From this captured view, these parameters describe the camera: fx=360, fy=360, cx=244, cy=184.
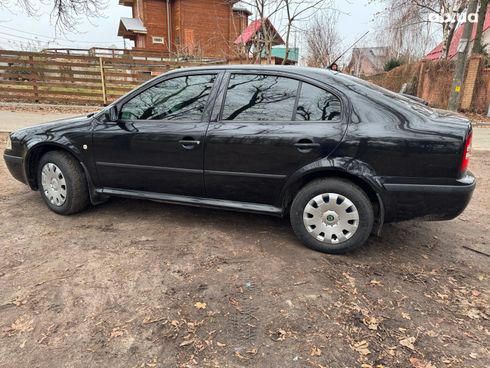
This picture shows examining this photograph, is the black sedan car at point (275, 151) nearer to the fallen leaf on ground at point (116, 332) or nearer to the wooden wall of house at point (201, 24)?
the fallen leaf on ground at point (116, 332)

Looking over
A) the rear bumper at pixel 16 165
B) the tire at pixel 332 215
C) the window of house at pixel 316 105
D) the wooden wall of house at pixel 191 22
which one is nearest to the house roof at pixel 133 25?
the wooden wall of house at pixel 191 22

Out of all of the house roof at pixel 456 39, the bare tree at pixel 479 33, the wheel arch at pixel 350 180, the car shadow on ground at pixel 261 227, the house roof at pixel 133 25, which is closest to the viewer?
the wheel arch at pixel 350 180

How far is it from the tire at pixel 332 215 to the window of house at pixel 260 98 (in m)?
0.70

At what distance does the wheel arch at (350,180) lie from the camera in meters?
2.98

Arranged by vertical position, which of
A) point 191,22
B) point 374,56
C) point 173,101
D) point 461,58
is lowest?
point 173,101

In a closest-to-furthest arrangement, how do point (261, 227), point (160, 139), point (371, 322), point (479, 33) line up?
point (371, 322), point (160, 139), point (261, 227), point (479, 33)

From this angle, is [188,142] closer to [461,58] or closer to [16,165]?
[16,165]

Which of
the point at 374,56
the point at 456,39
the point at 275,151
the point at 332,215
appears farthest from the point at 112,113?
the point at 374,56

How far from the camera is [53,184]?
12.6 ft

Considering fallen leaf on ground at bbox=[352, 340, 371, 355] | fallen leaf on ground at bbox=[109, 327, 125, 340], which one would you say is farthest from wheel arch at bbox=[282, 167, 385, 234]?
fallen leaf on ground at bbox=[109, 327, 125, 340]

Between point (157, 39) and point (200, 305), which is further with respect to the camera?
point (157, 39)

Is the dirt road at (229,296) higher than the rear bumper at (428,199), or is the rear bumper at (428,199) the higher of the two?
the rear bumper at (428,199)

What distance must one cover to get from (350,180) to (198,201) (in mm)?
1433

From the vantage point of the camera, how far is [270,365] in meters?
1.98
